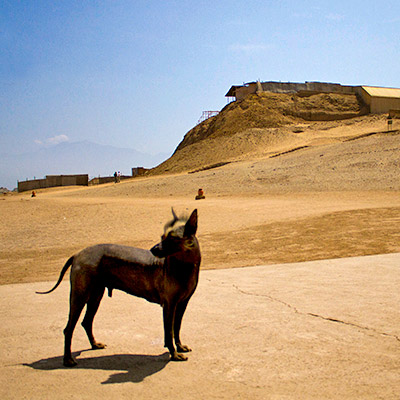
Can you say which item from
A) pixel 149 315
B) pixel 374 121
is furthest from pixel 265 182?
pixel 374 121

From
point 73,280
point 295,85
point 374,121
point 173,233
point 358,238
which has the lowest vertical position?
point 358,238

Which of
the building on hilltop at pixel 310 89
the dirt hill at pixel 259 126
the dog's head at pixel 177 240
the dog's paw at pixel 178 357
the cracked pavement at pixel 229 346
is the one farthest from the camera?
the building on hilltop at pixel 310 89

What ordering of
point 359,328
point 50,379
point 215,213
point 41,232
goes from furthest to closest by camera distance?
point 215,213, point 41,232, point 359,328, point 50,379

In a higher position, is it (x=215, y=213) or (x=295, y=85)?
(x=295, y=85)

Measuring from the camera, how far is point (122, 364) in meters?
3.39

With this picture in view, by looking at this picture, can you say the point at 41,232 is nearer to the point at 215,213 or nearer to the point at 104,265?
the point at 215,213

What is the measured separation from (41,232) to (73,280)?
1302cm

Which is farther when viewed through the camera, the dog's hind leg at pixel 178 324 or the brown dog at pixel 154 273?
the dog's hind leg at pixel 178 324

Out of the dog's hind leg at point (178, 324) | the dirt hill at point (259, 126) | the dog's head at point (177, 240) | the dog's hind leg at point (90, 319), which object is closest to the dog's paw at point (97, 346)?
the dog's hind leg at point (90, 319)

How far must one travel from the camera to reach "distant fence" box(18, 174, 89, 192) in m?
57.3

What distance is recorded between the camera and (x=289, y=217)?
1608 centimetres

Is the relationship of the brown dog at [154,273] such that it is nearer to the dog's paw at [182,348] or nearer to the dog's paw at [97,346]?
the dog's paw at [182,348]

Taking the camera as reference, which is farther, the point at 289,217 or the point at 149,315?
the point at 289,217

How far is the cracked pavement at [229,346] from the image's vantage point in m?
2.96
